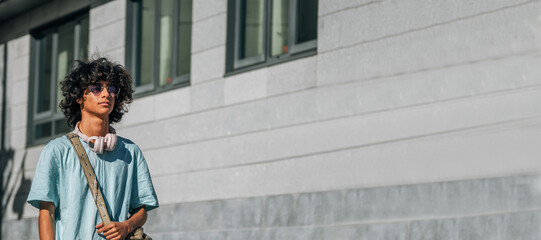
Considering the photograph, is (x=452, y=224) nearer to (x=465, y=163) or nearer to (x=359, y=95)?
(x=465, y=163)

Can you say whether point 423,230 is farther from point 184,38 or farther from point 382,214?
point 184,38

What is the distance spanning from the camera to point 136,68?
1619cm

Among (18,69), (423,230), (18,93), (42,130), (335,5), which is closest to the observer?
(423,230)

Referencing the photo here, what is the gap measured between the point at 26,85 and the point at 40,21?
3.95ft

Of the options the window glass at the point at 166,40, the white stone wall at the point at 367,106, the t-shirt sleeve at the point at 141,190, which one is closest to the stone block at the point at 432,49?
the white stone wall at the point at 367,106

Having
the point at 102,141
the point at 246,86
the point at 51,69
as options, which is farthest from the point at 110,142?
the point at 51,69

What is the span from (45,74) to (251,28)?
21.4 feet

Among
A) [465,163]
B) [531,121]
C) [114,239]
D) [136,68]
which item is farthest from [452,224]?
[136,68]

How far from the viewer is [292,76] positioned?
12.6m

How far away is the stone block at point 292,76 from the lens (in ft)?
40.3

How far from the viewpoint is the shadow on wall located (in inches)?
730

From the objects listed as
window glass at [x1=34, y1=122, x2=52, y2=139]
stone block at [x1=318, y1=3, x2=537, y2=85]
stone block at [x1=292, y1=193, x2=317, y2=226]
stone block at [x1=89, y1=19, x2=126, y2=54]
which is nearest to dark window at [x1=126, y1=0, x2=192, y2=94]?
stone block at [x1=89, y1=19, x2=126, y2=54]

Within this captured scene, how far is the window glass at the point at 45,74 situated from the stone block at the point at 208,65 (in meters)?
5.32

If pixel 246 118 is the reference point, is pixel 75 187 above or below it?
below
